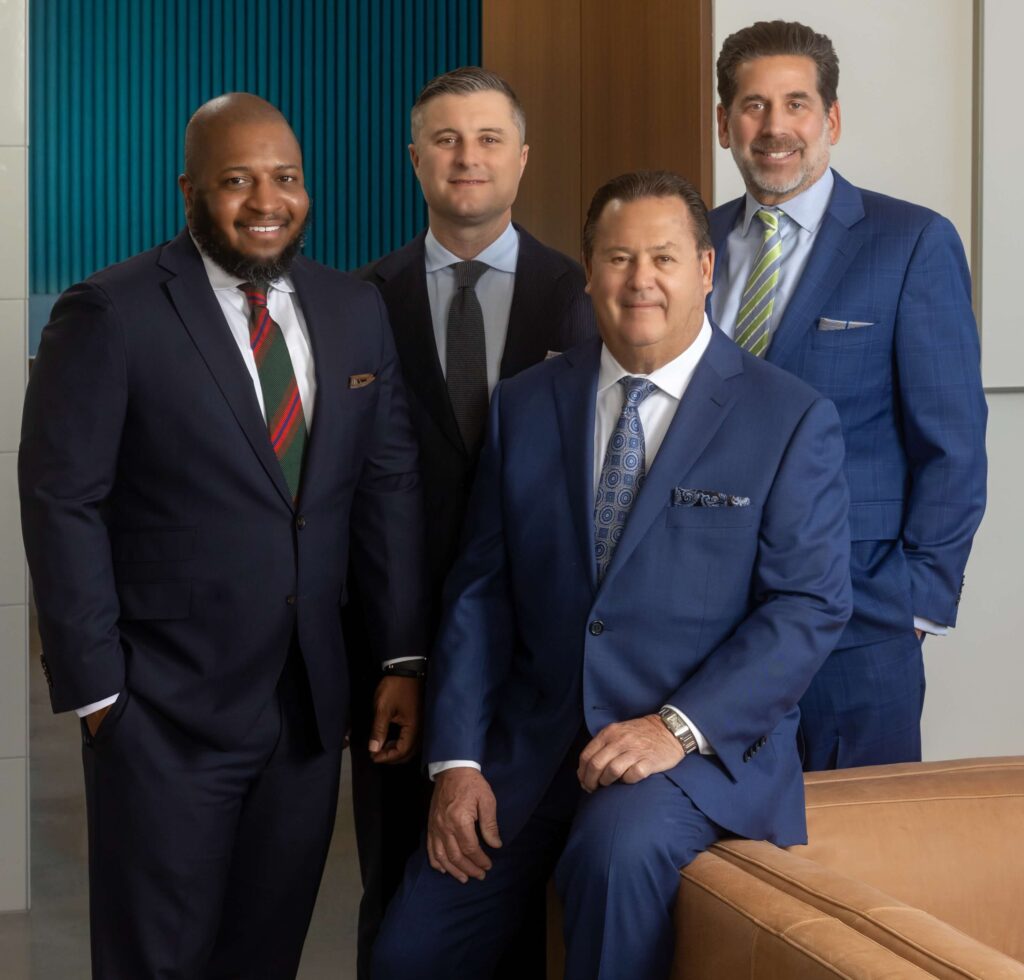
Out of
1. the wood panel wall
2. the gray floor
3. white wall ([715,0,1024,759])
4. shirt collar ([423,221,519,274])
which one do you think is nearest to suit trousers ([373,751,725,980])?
shirt collar ([423,221,519,274])

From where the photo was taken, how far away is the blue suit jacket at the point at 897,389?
2.51 meters

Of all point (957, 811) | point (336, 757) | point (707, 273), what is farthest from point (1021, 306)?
point (336, 757)

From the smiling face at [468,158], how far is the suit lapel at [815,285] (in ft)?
1.88

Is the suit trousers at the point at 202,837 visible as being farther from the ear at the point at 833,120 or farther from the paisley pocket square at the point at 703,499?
the ear at the point at 833,120

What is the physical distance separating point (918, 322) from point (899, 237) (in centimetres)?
17

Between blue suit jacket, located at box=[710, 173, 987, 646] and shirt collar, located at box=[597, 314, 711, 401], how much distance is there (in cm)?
38

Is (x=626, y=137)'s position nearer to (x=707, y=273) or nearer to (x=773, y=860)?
(x=707, y=273)

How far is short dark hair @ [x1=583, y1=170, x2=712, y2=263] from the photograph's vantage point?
217cm

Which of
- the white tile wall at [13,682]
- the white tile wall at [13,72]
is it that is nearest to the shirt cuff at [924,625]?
the white tile wall at [13,682]

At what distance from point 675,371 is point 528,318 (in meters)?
0.52

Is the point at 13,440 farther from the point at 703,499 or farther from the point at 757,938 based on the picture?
the point at 757,938

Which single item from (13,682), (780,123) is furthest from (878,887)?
(13,682)

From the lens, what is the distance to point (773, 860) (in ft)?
5.95

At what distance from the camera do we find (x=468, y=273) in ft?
8.66
